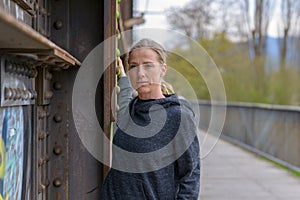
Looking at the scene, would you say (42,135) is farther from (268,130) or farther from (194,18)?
(194,18)

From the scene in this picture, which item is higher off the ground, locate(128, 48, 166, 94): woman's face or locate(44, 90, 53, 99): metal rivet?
locate(128, 48, 166, 94): woman's face

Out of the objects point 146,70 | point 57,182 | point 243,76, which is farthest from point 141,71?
point 243,76

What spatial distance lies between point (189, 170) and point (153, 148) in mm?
213

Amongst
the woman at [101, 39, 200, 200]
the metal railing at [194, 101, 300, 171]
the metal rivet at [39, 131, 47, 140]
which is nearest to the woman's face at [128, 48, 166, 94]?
the woman at [101, 39, 200, 200]

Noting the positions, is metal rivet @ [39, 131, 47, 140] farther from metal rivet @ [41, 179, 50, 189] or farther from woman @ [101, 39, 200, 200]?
woman @ [101, 39, 200, 200]

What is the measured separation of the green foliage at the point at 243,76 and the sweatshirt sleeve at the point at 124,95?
1423 centimetres

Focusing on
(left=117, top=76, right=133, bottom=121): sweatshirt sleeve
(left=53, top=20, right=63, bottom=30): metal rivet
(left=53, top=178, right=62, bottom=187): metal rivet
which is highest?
(left=53, top=20, right=63, bottom=30): metal rivet

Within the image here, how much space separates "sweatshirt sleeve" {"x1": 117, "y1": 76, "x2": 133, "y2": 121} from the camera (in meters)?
3.24

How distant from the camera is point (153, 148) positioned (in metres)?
2.96

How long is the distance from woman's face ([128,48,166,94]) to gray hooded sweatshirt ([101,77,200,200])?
90mm

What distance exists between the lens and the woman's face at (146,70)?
307cm

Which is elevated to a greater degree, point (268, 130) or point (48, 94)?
point (48, 94)

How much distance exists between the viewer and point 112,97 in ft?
10.9

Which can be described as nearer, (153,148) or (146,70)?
(153,148)
